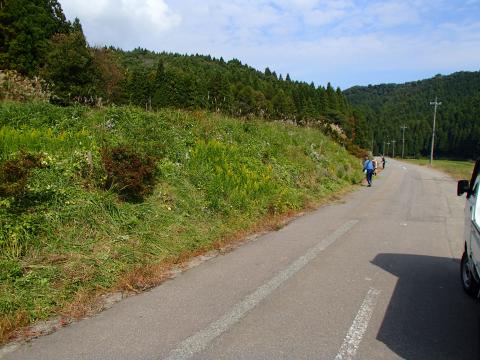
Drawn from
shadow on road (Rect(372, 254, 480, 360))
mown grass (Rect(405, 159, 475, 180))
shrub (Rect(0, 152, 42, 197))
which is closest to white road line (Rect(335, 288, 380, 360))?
shadow on road (Rect(372, 254, 480, 360))

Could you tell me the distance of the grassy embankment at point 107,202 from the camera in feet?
16.7

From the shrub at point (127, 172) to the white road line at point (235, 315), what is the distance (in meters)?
3.27

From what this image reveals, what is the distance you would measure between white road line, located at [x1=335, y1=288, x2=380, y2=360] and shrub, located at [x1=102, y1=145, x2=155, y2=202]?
460 cm

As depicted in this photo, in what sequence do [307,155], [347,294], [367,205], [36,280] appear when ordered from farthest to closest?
1. [307,155]
2. [367,205]
3. [347,294]
4. [36,280]

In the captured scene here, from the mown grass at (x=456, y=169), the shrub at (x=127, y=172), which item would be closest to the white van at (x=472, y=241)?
the shrub at (x=127, y=172)

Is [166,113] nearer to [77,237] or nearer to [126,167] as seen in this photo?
[126,167]

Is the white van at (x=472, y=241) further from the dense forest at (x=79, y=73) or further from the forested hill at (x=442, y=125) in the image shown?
the forested hill at (x=442, y=125)

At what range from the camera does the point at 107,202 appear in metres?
7.01

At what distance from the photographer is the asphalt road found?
376 cm

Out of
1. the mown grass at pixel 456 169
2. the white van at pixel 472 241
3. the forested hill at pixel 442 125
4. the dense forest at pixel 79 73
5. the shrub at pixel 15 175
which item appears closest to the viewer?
→ the white van at pixel 472 241

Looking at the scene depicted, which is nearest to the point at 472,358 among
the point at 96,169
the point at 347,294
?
the point at 347,294

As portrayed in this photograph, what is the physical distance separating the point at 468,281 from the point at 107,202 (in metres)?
5.70

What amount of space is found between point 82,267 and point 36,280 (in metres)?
0.62

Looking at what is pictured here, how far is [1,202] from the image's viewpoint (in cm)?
550
